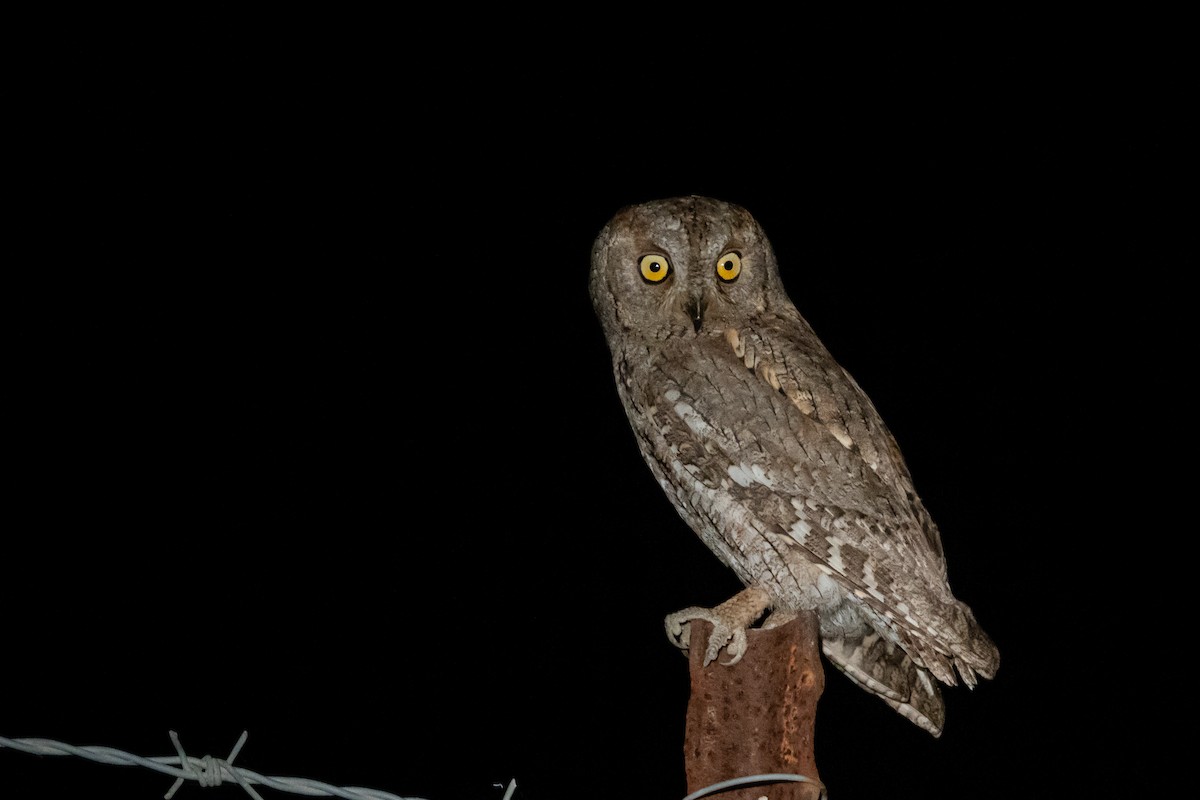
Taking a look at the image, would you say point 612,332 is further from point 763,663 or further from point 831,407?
point 763,663

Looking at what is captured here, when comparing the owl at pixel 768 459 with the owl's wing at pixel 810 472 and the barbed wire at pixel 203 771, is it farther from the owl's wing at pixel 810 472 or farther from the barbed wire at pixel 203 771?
the barbed wire at pixel 203 771

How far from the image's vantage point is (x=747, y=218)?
7.32 feet

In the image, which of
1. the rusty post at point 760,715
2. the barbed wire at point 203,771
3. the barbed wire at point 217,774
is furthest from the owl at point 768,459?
the barbed wire at point 203,771

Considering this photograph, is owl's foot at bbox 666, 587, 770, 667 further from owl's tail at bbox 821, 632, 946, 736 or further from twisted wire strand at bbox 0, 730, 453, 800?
twisted wire strand at bbox 0, 730, 453, 800

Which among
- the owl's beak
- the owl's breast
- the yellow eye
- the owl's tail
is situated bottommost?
the owl's tail

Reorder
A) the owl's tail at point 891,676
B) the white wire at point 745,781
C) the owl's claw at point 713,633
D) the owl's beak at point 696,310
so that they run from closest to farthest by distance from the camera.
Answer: the white wire at point 745,781 < the owl's claw at point 713,633 < the owl's tail at point 891,676 < the owl's beak at point 696,310

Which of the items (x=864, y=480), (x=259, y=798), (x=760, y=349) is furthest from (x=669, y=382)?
(x=259, y=798)

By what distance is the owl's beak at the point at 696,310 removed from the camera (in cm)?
209

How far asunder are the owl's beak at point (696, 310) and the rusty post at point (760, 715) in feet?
2.40

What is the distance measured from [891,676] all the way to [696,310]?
30.8 inches

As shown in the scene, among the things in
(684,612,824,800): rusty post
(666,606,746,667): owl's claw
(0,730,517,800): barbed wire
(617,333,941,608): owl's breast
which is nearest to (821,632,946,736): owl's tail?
(617,333,941,608): owl's breast

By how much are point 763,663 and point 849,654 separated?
23.6 inches

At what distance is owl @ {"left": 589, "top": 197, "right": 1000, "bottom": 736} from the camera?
1827 millimetres

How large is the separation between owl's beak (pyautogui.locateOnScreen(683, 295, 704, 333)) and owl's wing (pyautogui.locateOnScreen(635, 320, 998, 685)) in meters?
0.04
